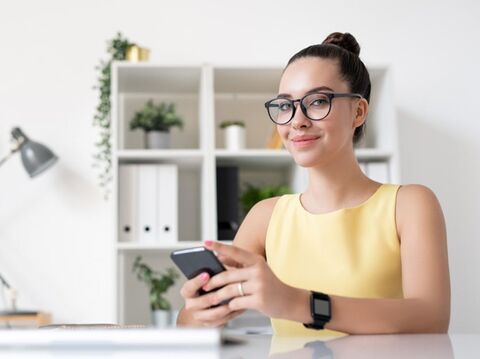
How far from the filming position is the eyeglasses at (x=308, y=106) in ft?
4.77

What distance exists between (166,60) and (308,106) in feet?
6.53

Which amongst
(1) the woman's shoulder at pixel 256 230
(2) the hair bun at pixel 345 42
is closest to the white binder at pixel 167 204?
(1) the woman's shoulder at pixel 256 230

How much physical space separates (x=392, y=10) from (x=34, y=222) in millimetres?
1932

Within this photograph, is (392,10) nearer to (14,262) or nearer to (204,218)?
(204,218)

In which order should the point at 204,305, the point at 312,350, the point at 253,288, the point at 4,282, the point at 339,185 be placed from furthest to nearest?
the point at 4,282
the point at 339,185
the point at 204,305
the point at 253,288
the point at 312,350

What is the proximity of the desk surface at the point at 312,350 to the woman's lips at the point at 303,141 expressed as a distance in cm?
56

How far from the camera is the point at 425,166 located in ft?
11.0

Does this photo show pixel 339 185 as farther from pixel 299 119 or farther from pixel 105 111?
pixel 105 111

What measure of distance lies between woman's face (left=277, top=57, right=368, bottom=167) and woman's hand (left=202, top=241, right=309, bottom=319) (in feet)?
1.47

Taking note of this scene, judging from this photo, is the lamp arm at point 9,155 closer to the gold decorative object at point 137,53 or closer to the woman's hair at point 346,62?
the gold decorative object at point 137,53

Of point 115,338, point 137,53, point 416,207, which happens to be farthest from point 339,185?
point 137,53

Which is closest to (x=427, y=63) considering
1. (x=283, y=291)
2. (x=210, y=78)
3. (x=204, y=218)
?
(x=210, y=78)

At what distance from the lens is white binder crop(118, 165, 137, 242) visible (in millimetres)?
2879

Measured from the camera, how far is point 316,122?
4.79 ft
